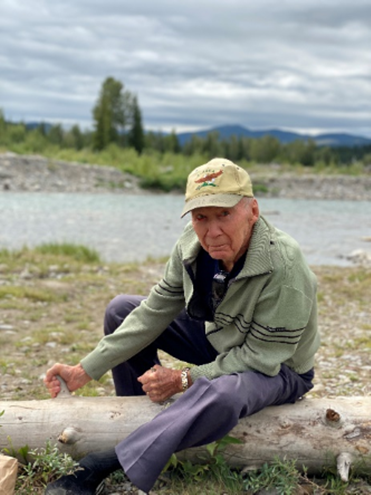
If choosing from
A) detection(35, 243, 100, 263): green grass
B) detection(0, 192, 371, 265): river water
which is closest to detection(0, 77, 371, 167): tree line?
detection(0, 192, 371, 265): river water

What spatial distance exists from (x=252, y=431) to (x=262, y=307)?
633 millimetres

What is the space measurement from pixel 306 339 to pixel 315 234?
1384cm

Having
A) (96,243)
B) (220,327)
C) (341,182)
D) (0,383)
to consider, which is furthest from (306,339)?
(341,182)

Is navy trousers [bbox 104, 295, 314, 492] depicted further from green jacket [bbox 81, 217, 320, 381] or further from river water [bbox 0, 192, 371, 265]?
river water [bbox 0, 192, 371, 265]

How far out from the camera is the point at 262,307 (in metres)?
2.79

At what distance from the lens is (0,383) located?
441 cm

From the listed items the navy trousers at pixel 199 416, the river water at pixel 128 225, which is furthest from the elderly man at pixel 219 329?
the river water at pixel 128 225

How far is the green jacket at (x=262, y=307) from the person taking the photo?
108 inches

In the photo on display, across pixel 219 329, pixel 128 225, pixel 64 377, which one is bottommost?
pixel 128 225

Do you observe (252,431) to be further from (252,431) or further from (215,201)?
(215,201)

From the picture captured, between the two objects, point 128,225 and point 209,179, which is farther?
point 128,225

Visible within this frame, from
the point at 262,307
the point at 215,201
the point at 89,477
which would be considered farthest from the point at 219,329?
the point at 89,477

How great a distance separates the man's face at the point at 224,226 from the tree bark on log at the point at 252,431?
0.86 metres

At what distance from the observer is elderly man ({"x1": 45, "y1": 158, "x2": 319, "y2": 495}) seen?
264 cm
